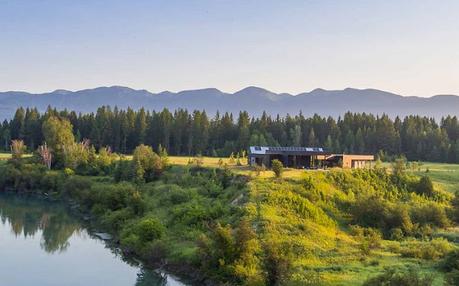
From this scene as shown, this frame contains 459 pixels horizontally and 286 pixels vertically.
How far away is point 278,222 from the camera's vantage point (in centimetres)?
3212

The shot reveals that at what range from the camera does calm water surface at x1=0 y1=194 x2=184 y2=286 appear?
95.3ft

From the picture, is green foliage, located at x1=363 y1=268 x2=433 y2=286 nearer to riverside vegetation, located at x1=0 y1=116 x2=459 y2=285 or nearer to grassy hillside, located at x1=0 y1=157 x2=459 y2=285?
riverside vegetation, located at x1=0 y1=116 x2=459 y2=285

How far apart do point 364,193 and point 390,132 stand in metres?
47.1

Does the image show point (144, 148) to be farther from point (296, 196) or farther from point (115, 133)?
point (115, 133)

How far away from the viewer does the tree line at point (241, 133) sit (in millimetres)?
87750

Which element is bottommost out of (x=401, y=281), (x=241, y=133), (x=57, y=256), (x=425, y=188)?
(x=57, y=256)

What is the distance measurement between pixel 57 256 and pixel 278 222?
15294mm

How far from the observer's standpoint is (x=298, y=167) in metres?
53.4

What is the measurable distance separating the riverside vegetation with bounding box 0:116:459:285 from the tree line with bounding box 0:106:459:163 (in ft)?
95.9

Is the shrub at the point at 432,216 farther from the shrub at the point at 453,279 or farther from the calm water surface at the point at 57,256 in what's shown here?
the calm water surface at the point at 57,256

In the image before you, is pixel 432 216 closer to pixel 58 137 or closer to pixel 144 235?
pixel 144 235

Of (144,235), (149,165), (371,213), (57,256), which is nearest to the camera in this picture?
(144,235)

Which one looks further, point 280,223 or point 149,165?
point 149,165

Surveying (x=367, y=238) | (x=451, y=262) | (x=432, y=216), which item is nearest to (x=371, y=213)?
(x=367, y=238)
